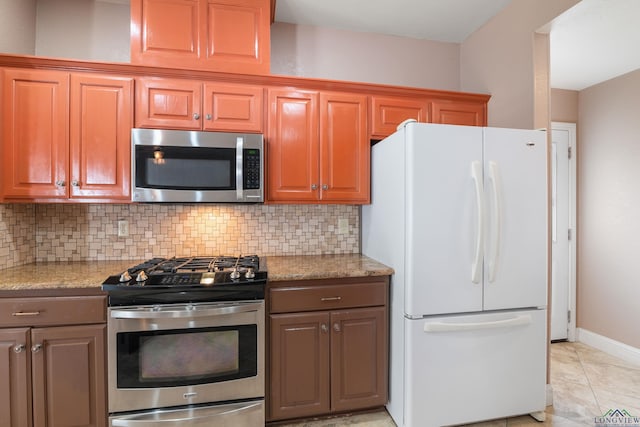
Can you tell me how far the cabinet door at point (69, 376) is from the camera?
1588mm

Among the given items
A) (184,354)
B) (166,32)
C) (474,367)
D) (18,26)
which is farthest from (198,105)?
(474,367)

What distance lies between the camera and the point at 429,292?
1.74 meters

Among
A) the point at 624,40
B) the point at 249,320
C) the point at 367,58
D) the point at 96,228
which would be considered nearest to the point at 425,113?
the point at 367,58

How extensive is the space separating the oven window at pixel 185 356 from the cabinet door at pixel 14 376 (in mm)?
443

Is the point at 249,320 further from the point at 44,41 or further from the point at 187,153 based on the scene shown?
the point at 44,41

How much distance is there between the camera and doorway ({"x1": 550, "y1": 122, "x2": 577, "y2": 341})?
3.11m

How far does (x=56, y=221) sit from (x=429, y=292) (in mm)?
2510

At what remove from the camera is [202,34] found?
206 cm

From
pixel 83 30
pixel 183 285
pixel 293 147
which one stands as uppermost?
pixel 83 30

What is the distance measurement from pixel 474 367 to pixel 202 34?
2.66 m

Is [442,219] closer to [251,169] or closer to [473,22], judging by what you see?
[251,169]

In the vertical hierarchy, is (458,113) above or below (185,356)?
above

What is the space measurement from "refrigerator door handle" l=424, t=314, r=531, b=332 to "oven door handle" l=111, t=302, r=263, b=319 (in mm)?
1048

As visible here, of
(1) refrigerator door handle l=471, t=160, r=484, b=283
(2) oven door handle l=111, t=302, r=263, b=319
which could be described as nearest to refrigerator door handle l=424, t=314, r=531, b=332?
(1) refrigerator door handle l=471, t=160, r=484, b=283
